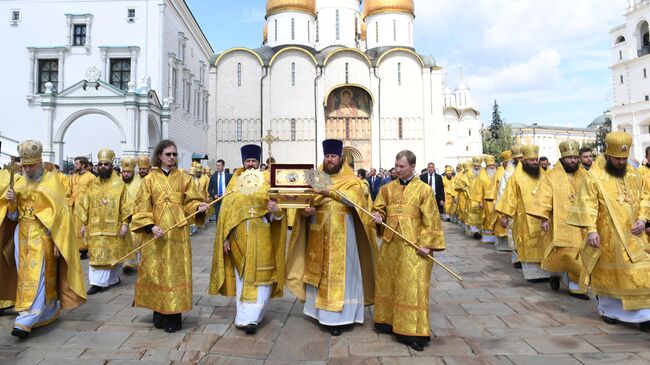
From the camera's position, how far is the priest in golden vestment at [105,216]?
6.06 m

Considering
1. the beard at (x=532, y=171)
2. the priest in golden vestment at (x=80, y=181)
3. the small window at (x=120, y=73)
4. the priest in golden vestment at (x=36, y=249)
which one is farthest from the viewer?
the small window at (x=120, y=73)

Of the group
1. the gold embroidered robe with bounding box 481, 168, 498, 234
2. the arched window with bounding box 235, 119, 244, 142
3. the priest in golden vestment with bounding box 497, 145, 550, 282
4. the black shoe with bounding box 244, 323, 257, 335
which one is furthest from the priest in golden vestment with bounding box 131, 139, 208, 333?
the arched window with bounding box 235, 119, 244, 142

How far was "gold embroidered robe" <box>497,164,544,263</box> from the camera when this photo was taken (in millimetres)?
6172

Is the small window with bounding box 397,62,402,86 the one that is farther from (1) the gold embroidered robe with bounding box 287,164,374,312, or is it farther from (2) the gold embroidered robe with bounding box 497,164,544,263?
(1) the gold embroidered robe with bounding box 287,164,374,312

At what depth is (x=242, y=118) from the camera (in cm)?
3016

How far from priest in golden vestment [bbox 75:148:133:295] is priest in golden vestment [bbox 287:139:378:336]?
3.04 m

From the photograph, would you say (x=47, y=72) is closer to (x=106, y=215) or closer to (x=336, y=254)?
(x=106, y=215)

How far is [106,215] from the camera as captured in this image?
623cm

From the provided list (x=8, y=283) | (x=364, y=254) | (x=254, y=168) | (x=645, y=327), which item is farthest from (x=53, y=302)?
(x=645, y=327)

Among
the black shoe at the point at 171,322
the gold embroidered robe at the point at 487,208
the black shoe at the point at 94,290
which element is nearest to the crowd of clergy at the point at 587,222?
the gold embroidered robe at the point at 487,208

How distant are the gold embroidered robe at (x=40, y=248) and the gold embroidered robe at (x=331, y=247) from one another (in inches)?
81.5

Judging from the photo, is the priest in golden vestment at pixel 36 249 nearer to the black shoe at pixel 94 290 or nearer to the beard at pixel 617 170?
the black shoe at pixel 94 290

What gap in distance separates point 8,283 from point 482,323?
461 cm

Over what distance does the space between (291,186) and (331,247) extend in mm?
709
